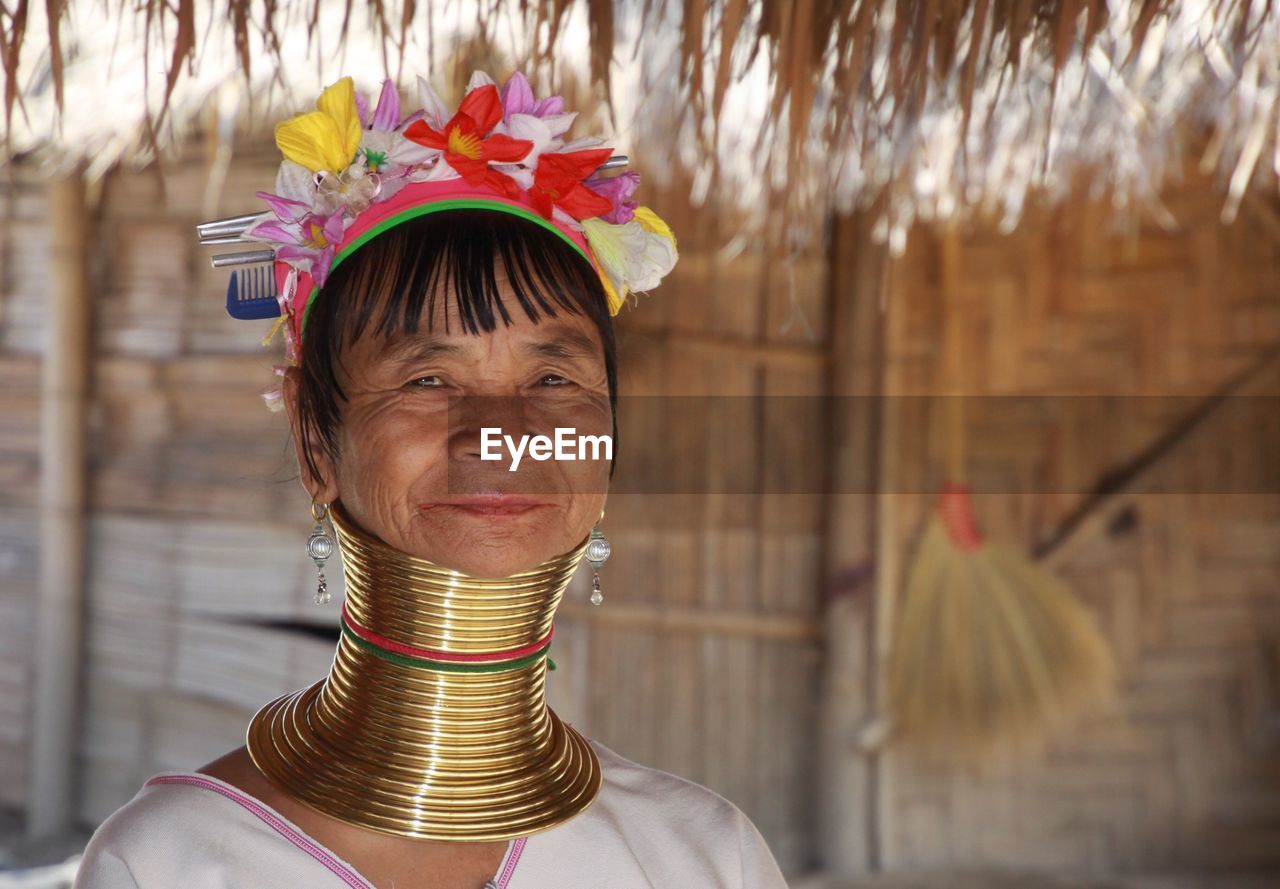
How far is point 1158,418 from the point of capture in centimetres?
473

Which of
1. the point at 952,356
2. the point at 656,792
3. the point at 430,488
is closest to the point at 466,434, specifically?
the point at 430,488

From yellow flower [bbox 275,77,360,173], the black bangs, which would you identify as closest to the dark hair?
the black bangs

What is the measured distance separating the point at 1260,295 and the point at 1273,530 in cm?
86

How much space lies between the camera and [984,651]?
4.74 meters

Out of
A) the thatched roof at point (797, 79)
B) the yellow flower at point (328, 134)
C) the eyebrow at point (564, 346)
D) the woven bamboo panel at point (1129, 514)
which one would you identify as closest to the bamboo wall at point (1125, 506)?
the woven bamboo panel at point (1129, 514)

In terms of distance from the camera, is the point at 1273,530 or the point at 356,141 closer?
the point at 356,141

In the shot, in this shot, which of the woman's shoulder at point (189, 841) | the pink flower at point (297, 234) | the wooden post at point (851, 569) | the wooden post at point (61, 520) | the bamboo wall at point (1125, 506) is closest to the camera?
the woman's shoulder at point (189, 841)

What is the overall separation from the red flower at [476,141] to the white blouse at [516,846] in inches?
30.1

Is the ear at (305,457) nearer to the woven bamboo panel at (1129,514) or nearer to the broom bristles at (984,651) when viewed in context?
the woven bamboo panel at (1129,514)

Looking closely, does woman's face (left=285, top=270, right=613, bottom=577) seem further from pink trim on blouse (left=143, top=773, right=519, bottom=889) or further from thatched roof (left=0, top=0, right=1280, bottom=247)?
thatched roof (left=0, top=0, right=1280, bottom=247)

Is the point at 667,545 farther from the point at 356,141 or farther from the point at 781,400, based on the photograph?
the point at 356,141

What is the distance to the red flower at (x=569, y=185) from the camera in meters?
1.53

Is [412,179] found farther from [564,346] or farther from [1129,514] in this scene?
[1129,514]

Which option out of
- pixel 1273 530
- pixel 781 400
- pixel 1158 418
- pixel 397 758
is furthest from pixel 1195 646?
pixel 397 758
